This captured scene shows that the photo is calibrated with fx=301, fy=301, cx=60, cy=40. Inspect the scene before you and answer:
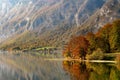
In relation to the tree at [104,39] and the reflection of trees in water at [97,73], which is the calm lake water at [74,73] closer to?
the reflection of trees in water at [97,73]

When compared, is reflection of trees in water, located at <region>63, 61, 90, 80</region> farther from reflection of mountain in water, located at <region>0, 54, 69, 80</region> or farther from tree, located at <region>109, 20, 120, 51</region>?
tree, located at <region>109, 20, 120, 51</region>

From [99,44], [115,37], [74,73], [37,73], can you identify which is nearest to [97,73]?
[74,73]

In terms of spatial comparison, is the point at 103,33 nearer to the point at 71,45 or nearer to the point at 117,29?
the point at 117,29

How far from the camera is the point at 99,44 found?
145m

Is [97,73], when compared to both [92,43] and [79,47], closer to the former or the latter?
[92,43]

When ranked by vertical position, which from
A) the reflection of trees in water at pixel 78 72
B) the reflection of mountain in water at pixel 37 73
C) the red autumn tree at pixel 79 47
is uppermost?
the red autumn tree at pixel 79 47

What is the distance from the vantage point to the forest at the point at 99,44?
455 ft

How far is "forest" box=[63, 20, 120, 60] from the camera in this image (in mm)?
138750

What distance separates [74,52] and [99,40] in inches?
590

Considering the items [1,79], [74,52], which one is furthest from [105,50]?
[1,79]

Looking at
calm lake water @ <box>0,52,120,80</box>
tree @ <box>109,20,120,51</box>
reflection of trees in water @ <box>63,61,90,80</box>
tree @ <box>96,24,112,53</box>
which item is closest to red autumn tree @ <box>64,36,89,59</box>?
tree @ <box>96,24,112,53</box>

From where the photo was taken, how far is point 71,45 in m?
165

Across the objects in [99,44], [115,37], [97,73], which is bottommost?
[97,73]

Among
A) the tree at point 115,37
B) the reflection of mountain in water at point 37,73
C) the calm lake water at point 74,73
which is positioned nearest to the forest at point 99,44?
the tree at point 115,37
